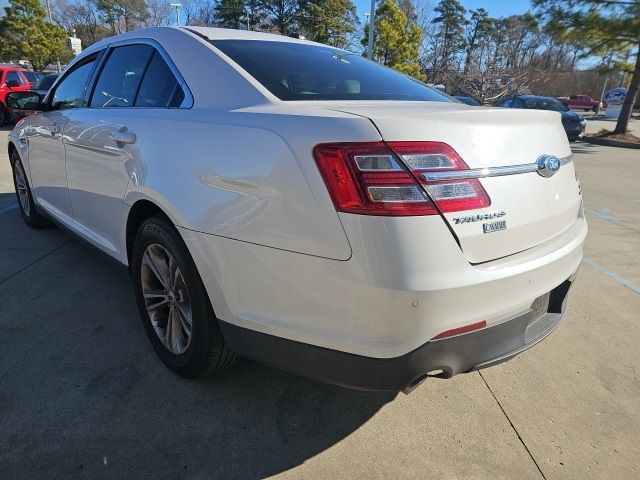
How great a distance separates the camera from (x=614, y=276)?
4074 millimetres

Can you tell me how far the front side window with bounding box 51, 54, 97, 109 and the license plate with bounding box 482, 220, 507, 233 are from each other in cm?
296

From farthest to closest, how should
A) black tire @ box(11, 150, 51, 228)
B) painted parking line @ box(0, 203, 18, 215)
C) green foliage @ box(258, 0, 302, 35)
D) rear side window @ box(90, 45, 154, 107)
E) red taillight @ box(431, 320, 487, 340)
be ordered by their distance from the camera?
green foliage @ box(258, 0, 302, 35) < painted parking line @ box(0, 203, 18, 215) < black tire @ box(11, 150, 51, 228) < rear side window @ box(90, 45, 154, 107) < red taillight @ box(431, 320, 487, 340)

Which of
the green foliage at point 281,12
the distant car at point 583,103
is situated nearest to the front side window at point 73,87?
the green foliage at point 281,12

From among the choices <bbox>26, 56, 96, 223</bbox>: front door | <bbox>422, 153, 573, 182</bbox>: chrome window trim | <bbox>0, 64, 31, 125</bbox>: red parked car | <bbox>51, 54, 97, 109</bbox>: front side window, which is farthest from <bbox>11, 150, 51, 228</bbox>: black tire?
<bbox>0, 64, 31, 125</bbox>: red parked car

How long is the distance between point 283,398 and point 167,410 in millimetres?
538

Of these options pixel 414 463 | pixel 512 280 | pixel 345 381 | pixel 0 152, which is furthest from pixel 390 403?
pixel 0 152

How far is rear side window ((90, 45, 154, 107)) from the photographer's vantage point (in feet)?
8.96

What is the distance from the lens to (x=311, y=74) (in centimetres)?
238

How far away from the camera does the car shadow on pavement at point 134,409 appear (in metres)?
1.93

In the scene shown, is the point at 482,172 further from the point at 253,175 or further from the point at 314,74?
the point at 314,74

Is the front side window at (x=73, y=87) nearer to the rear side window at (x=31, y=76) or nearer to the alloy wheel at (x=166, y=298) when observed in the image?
the alloy wheel at (x=166, y=298)

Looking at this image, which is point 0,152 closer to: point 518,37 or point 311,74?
point 311,74

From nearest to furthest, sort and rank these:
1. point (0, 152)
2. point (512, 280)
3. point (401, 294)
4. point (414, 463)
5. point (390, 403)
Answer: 1. point (401, 294)
2. point (512, 280)
3. point (414, 463)
4. point (390, 403)
5. point (0, 152)

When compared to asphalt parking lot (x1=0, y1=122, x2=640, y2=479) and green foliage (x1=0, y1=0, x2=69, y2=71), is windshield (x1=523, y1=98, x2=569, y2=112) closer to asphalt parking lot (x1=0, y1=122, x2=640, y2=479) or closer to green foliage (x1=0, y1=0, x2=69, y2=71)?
asphalt parking lot (x1=0, y1=122, x2=640, y2=479)
